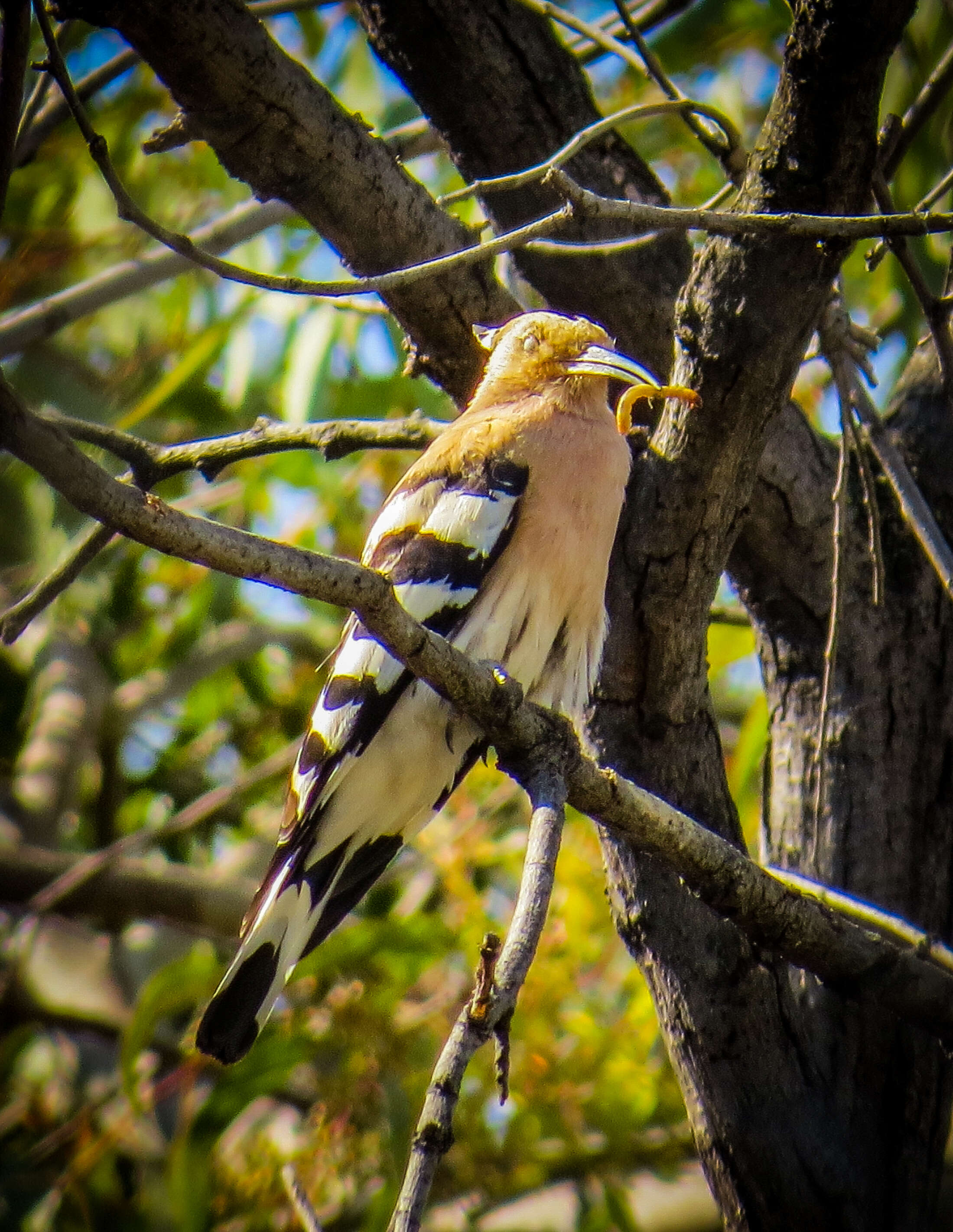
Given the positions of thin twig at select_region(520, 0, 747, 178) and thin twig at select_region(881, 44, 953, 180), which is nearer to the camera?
thin twig at select_region(520, 0, 747, 178)

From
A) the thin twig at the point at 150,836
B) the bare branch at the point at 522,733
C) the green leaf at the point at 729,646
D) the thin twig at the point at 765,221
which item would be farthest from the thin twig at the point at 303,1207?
the thin twig at the point at 150,836

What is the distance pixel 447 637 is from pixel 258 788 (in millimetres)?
2137

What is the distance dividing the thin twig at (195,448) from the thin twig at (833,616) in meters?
0.81

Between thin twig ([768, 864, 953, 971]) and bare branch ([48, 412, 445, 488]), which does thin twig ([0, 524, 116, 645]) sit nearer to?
bare branch ([48, 412, 445, 488])

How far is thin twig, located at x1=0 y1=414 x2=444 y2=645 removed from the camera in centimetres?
186

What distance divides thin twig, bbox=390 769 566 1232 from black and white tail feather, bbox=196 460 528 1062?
70cm

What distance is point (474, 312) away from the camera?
7.40 feet

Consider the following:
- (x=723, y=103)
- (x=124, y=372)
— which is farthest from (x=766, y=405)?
(x=124, y=372)

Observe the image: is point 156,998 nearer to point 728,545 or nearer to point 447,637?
point 447,637

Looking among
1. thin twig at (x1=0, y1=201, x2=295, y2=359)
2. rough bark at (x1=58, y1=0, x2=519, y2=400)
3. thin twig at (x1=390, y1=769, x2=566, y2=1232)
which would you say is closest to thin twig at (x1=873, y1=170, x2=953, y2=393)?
rough bark at (x1=58, y1=0, x2=519, y2=400)

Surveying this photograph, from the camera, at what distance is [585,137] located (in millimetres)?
1747

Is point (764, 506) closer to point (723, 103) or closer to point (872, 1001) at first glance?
point (872, 1001)

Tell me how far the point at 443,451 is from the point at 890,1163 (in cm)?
148

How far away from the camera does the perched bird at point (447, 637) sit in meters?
2.18
